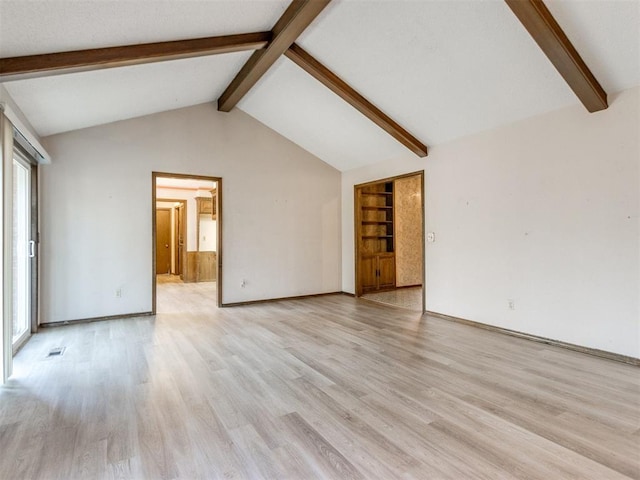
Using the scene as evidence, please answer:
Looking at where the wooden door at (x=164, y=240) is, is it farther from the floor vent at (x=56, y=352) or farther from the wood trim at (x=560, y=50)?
the wood trim at (x=560, y=50)

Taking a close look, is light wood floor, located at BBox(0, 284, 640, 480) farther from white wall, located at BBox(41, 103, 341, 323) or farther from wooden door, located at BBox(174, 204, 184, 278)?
wooden door, located at BBox(174, 204, 184, 278)

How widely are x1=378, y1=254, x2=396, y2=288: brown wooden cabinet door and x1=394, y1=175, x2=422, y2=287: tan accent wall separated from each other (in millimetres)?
143

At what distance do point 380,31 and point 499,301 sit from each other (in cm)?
335

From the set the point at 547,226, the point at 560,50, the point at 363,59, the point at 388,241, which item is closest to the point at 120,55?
the point at 363,59

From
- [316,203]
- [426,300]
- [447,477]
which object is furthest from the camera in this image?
[316,203]

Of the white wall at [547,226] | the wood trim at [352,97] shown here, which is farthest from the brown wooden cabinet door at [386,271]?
the wood trim at [352,97]

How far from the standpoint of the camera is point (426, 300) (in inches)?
202

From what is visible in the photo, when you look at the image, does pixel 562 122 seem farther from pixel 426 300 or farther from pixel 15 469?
pixel 15 469

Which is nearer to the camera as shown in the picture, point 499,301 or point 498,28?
point 498,28

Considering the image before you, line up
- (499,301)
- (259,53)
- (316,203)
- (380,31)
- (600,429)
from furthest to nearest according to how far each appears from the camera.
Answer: (316,203), (499,301), (259,53), (380,31), (600,429)

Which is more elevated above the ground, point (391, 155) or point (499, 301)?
point (391, 155)

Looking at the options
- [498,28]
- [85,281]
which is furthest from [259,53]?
[85,281]

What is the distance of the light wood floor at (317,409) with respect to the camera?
1735mm

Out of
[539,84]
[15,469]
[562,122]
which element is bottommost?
[15,469]
